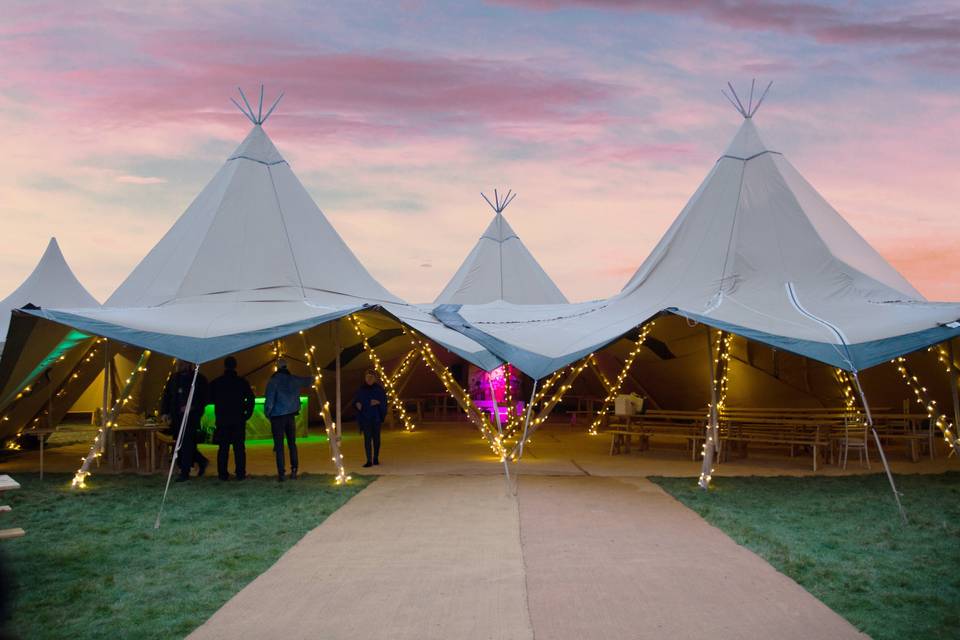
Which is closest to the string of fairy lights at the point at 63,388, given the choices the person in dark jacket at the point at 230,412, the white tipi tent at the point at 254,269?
the white tipi tent at the point at 254,269

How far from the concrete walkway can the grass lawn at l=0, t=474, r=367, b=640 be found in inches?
9.8

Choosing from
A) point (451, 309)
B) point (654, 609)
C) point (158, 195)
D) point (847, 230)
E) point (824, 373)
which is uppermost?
point (158, 195)

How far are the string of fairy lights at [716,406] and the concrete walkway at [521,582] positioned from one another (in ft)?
4.34

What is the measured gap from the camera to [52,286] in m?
18.7

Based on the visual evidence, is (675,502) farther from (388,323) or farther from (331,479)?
(388,323)

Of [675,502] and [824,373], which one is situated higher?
[824,373]

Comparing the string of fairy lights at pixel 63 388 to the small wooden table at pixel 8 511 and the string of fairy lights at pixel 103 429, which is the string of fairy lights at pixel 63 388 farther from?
the small wooden table at pixel 8 511

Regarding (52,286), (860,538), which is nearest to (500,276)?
(52,286)

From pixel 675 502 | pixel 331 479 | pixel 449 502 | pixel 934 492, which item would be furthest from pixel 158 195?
pixel 934 492

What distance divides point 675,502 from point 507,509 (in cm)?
155

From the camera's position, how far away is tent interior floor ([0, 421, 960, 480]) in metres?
9.74

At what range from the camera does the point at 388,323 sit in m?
12.0

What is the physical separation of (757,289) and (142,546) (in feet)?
23.4

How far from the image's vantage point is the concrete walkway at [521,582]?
3.92 m
